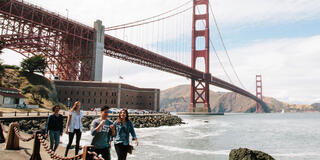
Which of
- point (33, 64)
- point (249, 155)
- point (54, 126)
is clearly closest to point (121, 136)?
point (54, 126)

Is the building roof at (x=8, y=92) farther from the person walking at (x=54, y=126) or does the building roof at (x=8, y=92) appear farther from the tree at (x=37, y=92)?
the person walking at (x=54, y=126)

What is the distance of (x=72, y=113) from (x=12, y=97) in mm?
28842

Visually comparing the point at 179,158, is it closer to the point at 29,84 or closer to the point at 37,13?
the point at 29,84

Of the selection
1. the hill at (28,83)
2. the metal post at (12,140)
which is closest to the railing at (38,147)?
the metal post at (12,140)

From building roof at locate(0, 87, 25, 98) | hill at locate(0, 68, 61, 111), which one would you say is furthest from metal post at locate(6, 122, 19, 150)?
hill at locate(0, 68, 61, 111)

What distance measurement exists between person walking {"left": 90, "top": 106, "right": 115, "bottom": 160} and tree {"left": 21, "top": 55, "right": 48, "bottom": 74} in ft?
140

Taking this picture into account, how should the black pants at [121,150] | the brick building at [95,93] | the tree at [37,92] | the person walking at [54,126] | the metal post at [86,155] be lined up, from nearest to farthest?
the metal post at [86,155], the black pants at [121,150], the person walking at [54,126], the tree at [37,92], the brick building at [95,93]

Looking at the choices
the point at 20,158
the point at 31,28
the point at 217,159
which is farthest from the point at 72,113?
the point at 31,28

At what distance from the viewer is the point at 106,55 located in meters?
60.0

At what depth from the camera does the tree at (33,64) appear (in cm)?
4275

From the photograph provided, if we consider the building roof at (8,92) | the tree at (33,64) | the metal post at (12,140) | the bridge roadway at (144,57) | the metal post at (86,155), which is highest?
the bridge roadway at (144,57)

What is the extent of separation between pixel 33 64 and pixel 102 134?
42833 mm

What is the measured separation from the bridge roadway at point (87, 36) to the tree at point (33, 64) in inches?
119

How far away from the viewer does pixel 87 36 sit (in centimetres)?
5022
